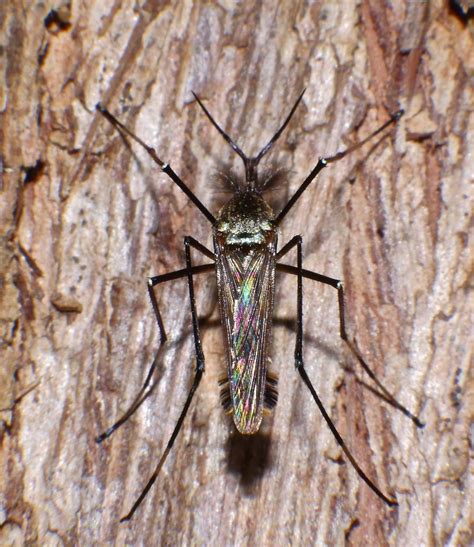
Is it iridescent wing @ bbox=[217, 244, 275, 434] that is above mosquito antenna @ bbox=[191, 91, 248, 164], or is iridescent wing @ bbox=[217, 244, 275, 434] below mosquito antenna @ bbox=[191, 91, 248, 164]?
below

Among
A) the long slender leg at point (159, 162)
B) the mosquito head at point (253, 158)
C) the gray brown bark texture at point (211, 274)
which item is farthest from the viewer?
the mosquito head at point (253, 158)

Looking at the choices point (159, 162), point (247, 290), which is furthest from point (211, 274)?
point (159, 162)

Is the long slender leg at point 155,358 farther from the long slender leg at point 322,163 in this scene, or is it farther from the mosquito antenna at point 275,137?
the mosquito antenna at point 275,137

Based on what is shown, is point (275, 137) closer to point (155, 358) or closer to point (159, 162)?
point (159, 162)

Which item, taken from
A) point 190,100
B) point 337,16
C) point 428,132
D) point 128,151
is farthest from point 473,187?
point 128,151

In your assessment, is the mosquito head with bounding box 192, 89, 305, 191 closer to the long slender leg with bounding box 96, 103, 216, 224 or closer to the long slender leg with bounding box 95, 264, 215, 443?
the long slender leg with bounding box 96, 103, 216, 224

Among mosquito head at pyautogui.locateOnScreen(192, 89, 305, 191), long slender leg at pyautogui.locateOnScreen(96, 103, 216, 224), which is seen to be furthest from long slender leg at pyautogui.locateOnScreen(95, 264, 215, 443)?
mosquito head at pyautogui.locateOnScreen(192, 89, 305, 191)

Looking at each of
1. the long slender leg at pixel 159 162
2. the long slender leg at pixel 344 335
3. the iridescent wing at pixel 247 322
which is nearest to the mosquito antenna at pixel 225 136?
the long slender leg at pixel 159 162
